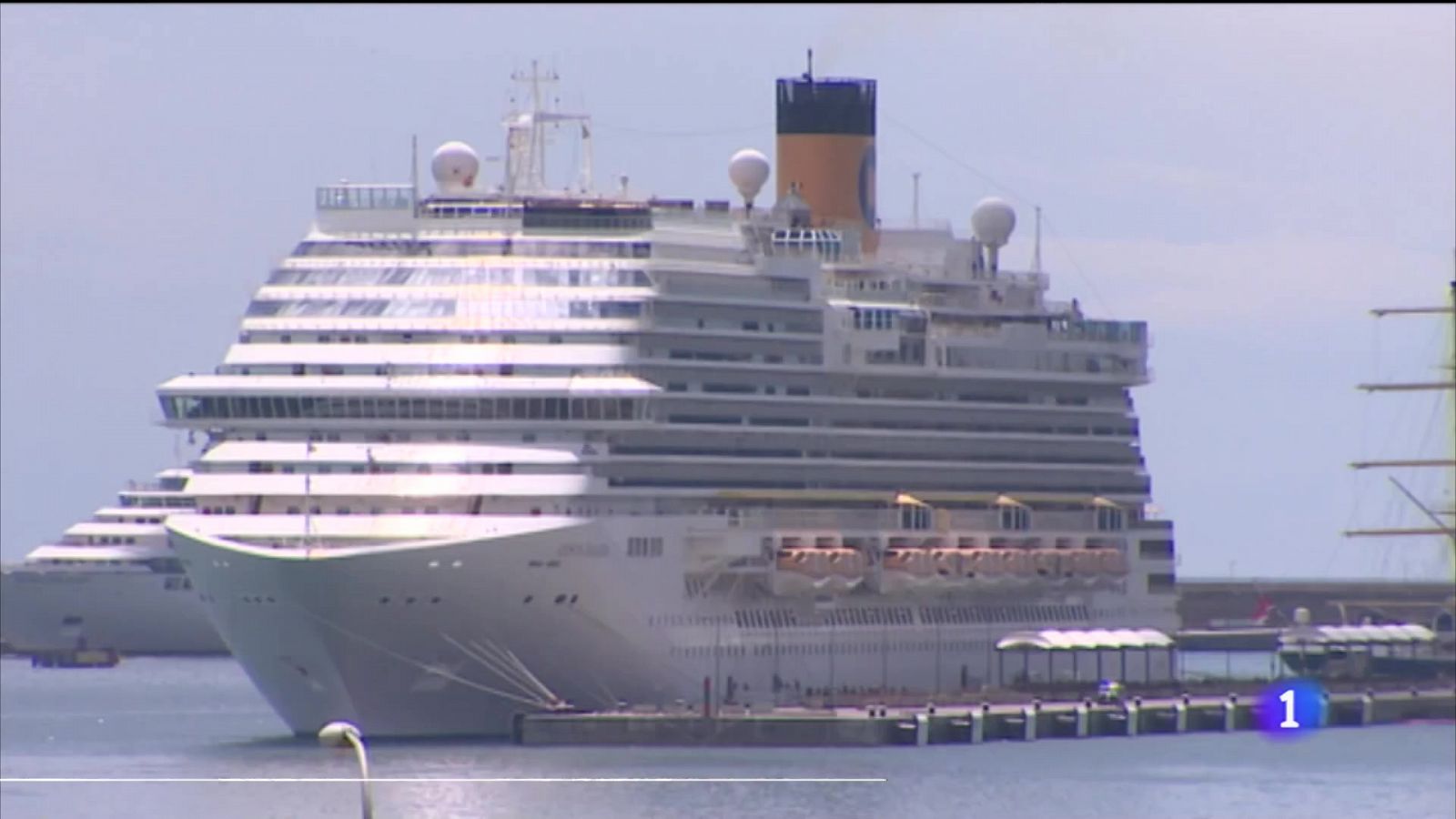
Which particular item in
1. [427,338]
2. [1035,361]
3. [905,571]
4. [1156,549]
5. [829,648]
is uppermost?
[427,338]

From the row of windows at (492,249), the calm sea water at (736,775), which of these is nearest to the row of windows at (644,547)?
the calm sea water at (736,775)

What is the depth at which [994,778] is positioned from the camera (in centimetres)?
8325

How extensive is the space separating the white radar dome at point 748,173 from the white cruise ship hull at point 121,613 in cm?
5742

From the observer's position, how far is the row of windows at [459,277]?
9006 cm

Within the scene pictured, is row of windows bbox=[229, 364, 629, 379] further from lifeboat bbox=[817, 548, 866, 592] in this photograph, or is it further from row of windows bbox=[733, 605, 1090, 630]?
lifeboat bbox=[817, 548, 866, 592]

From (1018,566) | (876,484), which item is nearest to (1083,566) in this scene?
(1018,566)

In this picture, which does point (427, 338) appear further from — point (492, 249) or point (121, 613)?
point (121, 613)

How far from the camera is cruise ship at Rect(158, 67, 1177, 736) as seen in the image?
8588cm

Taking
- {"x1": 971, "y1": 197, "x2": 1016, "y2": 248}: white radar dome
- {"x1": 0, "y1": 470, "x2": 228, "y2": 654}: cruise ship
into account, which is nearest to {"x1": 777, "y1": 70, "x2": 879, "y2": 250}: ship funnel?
{"x1": 971, "y1": 197, "x2": 1016, "y2": 248}: white radar dome

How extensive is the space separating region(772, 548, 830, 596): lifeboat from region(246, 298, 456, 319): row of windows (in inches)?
347

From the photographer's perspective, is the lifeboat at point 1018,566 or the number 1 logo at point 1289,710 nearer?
the number 1 logo at point 1289,710

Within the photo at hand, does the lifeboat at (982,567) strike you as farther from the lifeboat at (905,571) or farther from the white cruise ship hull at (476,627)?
the white cruise ship hull at (476,627)

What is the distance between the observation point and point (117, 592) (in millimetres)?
157125

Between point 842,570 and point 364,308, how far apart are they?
11.7 m
